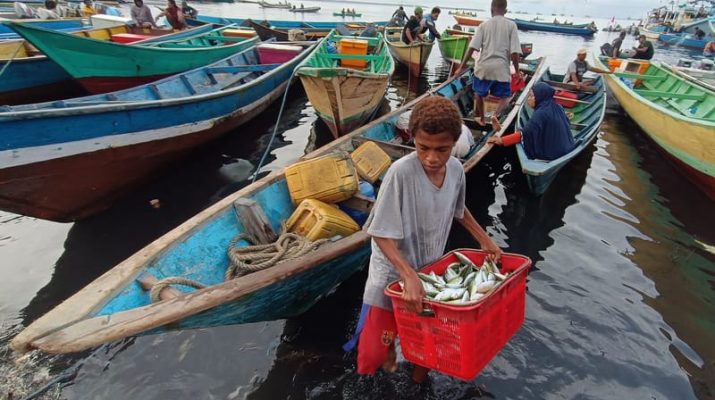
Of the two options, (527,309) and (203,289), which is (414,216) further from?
(527,309)

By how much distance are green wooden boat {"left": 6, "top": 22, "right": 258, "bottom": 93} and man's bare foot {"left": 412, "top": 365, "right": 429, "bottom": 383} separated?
683 cm

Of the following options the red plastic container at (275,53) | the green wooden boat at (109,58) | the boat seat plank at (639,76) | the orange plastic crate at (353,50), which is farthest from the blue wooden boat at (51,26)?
the boat seat plank at (639,76)

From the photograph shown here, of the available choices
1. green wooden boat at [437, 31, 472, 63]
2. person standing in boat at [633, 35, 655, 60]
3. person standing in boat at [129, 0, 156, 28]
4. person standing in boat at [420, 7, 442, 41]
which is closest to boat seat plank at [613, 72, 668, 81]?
person standing in boat at [633, 35, 655, 60]

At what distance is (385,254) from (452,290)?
423 mm

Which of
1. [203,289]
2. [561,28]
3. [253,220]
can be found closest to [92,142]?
[253,220]

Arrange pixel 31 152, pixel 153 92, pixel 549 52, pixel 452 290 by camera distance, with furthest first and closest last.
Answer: pixel 549 52, pixel 153 92, pixel 31 152, pixel 452 290

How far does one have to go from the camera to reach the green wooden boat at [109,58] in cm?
630

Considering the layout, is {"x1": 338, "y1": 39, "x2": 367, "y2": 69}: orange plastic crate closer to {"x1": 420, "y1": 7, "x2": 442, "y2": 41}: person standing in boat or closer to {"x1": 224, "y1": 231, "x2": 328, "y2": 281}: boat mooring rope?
{"x1": 420, "y1": 7, "x2": 442, "y2": 41}: person standing in boat

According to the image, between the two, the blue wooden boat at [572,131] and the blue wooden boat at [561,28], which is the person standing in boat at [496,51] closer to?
the blue wooden boat at [572,131]

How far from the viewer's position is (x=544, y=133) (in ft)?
18.1

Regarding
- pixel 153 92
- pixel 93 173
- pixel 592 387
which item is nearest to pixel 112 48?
pixel 153 92

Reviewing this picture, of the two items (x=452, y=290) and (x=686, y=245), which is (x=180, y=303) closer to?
(x=452, y=290)

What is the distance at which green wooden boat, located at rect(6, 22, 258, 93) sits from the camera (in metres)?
6.30

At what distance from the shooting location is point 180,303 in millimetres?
2268
